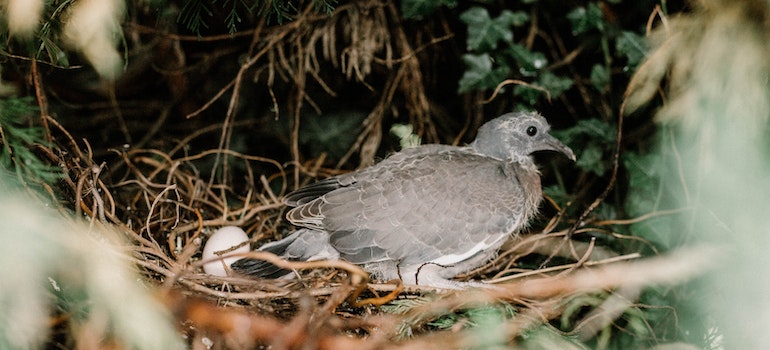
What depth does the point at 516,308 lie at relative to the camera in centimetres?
116

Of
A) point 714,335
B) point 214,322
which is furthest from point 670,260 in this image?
Result: point 214,322

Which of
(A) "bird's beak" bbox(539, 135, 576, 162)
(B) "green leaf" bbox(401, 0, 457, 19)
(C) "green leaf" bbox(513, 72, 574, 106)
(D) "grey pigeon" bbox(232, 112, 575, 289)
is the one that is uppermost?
(B) "green leaf" bbox(401, 0, 457, 19)

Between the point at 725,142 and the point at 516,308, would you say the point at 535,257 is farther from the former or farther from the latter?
the point at 725,142

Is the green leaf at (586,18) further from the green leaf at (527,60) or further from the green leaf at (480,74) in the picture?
the green leaf at (480,74)

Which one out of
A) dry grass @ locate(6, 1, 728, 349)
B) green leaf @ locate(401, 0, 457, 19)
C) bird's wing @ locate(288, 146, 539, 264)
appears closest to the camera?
dry grass @ locate(6, 1, 728, 349)

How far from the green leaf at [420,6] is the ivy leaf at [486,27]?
6cm

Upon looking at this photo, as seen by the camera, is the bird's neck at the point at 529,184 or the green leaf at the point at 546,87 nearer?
the bird's neck at the point at 529,184

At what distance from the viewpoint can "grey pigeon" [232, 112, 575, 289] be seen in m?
1.28

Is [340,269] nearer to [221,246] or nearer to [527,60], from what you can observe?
[221,246]

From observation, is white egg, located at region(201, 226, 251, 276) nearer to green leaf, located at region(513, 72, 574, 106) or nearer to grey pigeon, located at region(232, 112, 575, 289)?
grey pigeon, located at region(232, 112, 575, 289)

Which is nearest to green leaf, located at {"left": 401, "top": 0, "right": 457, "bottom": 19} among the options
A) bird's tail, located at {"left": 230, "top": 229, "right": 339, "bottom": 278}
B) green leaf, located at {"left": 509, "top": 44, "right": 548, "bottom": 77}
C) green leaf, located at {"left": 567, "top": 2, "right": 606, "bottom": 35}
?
green leaf, located at {"left": 509, "top": 44, "right": 548, "bottom": 77}

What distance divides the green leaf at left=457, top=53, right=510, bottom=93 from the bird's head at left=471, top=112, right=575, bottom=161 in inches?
5.8

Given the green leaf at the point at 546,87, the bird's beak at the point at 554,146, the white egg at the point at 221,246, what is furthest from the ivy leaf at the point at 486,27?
the white egg at the point at 221,246

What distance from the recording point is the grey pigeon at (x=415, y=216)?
1.28 meters
